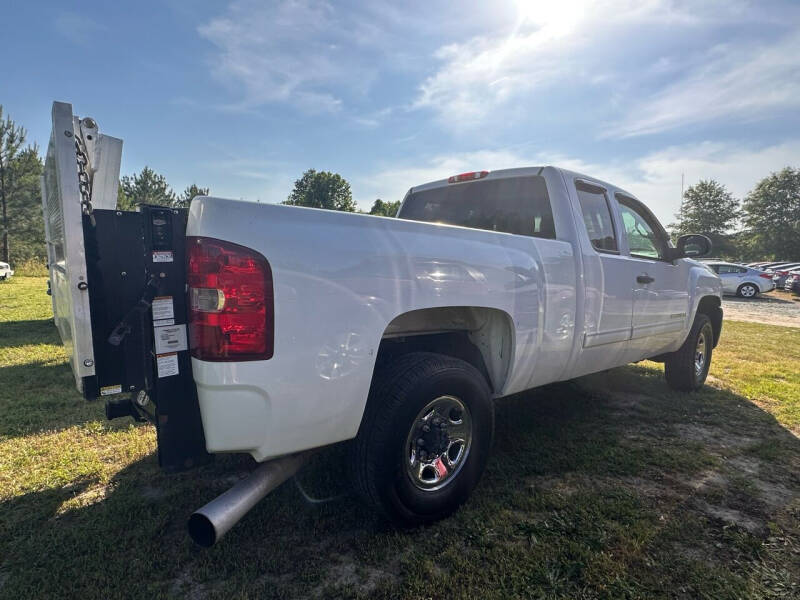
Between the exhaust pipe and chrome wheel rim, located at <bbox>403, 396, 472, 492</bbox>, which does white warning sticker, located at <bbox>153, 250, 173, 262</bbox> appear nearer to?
the exhaust pipe

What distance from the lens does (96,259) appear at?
194 cm

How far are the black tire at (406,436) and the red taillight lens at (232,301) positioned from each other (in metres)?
0.70

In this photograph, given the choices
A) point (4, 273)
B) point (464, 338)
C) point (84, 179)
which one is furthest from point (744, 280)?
point (4, 273)

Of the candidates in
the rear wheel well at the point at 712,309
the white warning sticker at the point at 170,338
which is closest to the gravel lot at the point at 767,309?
the rear wheel well at the point at 712,309

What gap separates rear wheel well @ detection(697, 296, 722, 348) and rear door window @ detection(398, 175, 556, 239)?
2.94m

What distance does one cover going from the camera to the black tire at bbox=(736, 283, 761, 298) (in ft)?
67.8

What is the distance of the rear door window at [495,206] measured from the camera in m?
3.48

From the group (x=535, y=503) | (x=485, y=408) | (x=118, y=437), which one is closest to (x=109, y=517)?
(x=118, y=437)

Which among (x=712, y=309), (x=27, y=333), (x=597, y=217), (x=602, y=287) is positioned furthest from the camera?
(x=27, y=333)

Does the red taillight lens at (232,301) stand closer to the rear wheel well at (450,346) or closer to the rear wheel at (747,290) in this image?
the rear wheel well at (450,346)

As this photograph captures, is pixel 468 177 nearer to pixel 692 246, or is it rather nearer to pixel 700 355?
pixel 692 246

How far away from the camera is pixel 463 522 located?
8.16 feet

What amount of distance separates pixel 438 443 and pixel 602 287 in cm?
179

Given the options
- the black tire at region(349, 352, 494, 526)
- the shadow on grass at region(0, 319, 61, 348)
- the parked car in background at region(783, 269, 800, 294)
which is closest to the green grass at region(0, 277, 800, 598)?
the black tire at region(349, 352, 494, 526)
